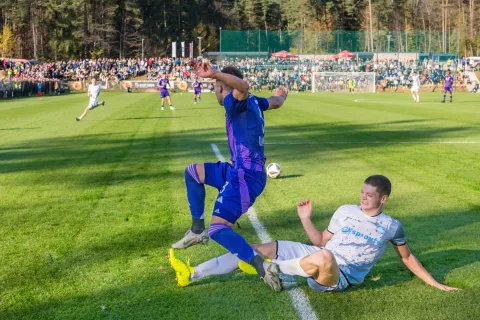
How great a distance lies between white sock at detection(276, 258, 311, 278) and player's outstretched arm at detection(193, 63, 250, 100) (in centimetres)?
140

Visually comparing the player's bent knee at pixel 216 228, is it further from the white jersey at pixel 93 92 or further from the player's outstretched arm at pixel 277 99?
the white jersey at pixel 93 92

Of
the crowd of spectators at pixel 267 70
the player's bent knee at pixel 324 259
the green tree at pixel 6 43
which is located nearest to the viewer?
the player's bent knee at pixel 324 259

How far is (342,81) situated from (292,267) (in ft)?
188

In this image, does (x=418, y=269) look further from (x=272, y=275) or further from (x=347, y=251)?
(x=272, y=275)

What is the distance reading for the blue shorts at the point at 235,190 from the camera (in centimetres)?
544

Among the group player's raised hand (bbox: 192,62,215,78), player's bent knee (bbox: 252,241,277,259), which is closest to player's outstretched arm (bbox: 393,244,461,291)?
player's bent knee (bbox: 252,241,277,259)

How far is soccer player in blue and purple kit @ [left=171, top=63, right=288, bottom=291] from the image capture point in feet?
17.1

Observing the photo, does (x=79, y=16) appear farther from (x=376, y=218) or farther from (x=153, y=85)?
(x=376, y=218)

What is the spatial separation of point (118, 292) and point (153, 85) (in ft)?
192

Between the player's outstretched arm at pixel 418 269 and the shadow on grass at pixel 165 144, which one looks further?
the shadow on grass at pixel 165 144

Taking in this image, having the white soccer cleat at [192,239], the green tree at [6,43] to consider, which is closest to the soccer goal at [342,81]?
the green tree at [6,43]

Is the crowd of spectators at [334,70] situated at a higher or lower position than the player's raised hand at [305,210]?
higher

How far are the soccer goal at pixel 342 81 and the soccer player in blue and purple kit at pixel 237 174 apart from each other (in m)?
55.5

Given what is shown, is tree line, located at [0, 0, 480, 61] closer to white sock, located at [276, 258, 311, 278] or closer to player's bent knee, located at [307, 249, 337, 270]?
white sock, located at [276, 258, 311, 278]
